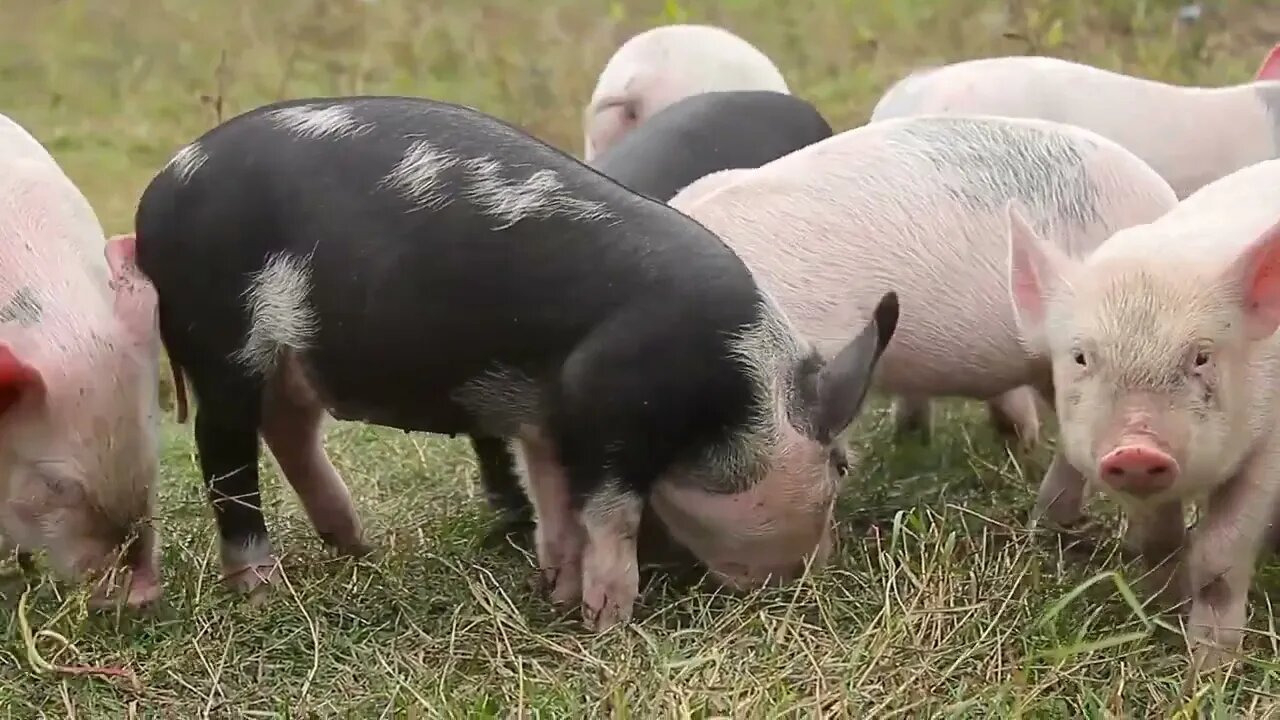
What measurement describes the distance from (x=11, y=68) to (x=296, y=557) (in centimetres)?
540

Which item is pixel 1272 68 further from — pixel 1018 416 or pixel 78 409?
pixel 78 409

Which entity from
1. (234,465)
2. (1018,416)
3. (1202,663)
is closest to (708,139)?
(1018,416)

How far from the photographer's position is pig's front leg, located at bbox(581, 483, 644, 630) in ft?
8.29

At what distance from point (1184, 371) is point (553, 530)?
109cm

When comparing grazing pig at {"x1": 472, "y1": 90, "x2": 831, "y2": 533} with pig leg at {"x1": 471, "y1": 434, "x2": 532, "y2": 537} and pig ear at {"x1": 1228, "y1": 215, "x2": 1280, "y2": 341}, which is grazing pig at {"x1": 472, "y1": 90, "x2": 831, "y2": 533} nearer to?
pig leg at {"x1": 471, "y1": 434, "x2": 532, "y2": 537}

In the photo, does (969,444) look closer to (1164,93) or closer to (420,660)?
(1164,93)

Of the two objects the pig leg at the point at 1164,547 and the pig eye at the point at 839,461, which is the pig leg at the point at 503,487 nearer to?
the pig eye at the point at 839,461

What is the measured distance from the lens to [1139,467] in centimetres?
216

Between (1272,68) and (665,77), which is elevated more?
(1272,68)

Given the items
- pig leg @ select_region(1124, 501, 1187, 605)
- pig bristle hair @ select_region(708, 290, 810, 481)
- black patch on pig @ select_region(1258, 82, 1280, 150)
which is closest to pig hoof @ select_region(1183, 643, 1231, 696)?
pig leg @ select_region(1124, 501, 1187, 605)

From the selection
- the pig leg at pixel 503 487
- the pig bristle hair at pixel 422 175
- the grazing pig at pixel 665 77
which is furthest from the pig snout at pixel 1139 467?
the grazing pig at pixel 665 77

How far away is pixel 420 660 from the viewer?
252 cm

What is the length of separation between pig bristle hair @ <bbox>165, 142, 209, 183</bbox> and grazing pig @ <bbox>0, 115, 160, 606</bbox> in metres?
0.16

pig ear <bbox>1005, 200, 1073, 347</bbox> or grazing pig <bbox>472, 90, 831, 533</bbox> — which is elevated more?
pig ear <bbox>1005, 200, 1073, 347</bbox>
